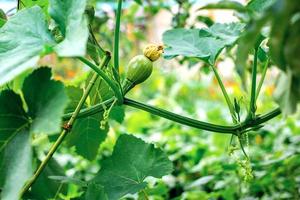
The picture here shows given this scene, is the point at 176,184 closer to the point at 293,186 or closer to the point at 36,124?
the point at 293,186

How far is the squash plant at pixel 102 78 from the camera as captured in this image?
1.39 ft

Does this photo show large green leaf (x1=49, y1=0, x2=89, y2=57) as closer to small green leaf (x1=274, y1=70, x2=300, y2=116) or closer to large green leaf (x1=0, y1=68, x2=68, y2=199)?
large green leaf (x1=0, y1=68, x2=68, y2=199)

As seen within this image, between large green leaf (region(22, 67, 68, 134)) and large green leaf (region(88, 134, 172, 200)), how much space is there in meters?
0.21

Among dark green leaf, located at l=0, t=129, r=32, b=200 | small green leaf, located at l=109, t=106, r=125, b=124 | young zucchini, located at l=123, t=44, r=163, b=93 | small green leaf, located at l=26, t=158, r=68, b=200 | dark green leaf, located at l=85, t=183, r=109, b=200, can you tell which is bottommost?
dark green leaf, located at l=0, t=129, r=32, b=200

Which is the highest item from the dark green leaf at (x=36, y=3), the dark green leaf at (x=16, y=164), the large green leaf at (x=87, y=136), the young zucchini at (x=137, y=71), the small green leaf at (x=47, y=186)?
the dark green leaf at (x=36, y=3)

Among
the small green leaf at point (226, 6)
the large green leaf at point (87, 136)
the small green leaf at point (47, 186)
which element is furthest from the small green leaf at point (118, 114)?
the small green leaf at point (226, 6)

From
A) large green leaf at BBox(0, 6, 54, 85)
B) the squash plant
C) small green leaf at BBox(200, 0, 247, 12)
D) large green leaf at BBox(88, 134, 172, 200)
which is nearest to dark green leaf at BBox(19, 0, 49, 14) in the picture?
the squash plant

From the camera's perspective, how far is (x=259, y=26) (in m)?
0.37

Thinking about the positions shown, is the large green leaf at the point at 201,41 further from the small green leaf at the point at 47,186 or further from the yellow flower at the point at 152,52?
the small green leaf at the point at 47,186

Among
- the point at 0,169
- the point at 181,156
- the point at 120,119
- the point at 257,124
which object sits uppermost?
the point at 181,156

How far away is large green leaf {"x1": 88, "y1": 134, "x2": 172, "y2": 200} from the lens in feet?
2.31

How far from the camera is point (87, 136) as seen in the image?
0.83 meters

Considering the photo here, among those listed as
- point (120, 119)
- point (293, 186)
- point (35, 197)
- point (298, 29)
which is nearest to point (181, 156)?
point (293, 186)

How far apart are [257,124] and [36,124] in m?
0.28
